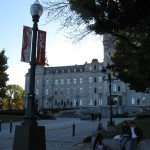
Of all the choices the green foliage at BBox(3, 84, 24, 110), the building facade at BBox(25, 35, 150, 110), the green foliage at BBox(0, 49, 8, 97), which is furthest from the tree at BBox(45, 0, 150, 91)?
the green foliage at BBox(3, 84, 24, 110)

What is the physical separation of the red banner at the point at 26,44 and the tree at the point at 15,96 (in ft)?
376

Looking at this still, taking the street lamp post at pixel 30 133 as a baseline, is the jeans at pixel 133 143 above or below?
below

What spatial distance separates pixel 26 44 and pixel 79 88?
357 ft

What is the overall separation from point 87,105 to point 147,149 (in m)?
99.2

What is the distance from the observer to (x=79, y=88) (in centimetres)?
12038

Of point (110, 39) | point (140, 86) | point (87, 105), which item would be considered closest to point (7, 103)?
point (87, 105)

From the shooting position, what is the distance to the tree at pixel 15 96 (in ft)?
418

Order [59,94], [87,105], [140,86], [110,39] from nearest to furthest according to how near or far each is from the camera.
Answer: [110,39] < [140,86] < [87,105] < [59,94]

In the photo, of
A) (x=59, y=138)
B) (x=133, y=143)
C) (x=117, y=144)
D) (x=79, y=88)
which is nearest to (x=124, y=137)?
(x=133, y=143)

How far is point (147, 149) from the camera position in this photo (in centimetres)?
1631

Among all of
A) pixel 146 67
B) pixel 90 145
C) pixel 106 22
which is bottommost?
pixel 90 145

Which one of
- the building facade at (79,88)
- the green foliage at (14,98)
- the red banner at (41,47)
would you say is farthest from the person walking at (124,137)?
the green foliage at (14,98)

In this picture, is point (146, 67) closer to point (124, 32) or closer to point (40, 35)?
point (124, 32)

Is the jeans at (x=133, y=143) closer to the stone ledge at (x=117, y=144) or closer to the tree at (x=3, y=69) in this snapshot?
the stone ledge at (x=117, y=144)
